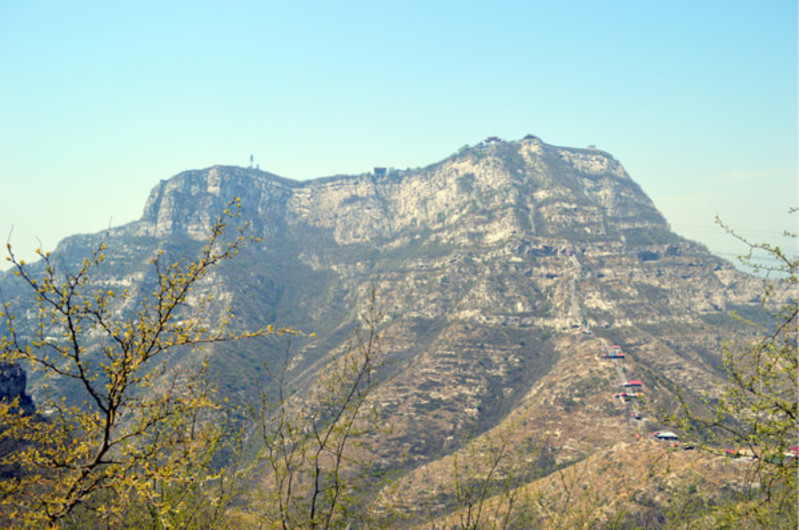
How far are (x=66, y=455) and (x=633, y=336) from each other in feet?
705

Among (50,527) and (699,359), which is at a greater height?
(50,527)

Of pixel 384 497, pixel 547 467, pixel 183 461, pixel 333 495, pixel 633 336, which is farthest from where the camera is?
pixel 633 336

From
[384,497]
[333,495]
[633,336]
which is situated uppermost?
[333,495]

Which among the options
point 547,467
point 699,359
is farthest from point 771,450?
point 699,359

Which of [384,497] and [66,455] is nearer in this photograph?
[66,455]

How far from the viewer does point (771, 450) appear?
11.4m

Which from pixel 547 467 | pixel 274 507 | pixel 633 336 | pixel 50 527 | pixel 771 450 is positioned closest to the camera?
pixel 50 527

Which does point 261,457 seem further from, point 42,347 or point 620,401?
point 620,401

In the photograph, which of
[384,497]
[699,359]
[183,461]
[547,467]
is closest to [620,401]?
[547,467]

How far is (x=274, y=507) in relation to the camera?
48.6ft

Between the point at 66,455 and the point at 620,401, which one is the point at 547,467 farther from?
the point at 66,455

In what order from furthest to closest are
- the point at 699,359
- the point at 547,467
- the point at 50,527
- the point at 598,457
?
1. the point at 699,359
2. the point at 547,467
3. the point at 598,457
4. the point at 50,527

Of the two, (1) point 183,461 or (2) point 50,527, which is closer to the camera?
(2) point 50,527

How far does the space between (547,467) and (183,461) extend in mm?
130682
